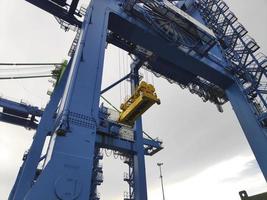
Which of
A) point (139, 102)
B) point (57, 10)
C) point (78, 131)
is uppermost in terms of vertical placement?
point (57, 10)

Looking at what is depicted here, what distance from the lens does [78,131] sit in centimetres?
445

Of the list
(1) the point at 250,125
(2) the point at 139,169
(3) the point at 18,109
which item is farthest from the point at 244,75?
(3) the point at 18,109

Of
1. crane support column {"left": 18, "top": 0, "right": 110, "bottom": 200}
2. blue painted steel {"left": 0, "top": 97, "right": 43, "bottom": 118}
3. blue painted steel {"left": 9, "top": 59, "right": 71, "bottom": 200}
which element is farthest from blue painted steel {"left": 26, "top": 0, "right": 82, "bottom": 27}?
blue painted steel {"left": 0, "top": 97, "right": 43, "bottom": 118}

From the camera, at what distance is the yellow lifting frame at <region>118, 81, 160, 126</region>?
274 inches

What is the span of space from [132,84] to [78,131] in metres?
9.56

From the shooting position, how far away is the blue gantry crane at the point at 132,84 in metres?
4.14

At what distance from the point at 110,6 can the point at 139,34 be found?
1675mm

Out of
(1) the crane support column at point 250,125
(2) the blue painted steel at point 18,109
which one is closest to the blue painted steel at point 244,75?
(1) the crane support column at point 250,125

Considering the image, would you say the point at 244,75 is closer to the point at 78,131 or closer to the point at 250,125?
the point at 250,125

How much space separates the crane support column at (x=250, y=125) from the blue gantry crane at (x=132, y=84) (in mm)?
41

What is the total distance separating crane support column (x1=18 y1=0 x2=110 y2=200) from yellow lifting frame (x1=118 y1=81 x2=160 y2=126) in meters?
1.80

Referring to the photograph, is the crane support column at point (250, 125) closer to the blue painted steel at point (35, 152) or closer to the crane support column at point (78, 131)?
the crane support column at point (78, 131)

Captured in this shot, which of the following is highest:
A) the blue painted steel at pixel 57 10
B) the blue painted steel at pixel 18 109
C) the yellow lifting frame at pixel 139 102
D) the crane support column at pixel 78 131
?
the blue painted steel at pixel 18 109

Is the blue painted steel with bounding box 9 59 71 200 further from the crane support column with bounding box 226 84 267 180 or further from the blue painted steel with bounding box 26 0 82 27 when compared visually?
the crane support column with bounding box 226 84 267 180
